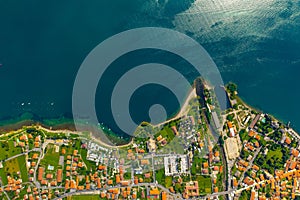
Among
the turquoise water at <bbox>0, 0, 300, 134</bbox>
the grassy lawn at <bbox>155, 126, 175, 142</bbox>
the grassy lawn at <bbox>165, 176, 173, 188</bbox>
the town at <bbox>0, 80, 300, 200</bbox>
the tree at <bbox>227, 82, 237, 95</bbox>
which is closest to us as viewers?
the town at <bbox>0, 80, 300, 200</bbox>

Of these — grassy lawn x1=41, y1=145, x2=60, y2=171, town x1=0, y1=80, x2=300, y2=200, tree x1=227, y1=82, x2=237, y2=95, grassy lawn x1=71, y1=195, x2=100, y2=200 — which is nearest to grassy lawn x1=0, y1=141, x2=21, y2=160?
town x1=0, y1=80, x2=300, y2=200

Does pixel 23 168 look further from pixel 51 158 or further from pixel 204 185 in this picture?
pixel 204 185

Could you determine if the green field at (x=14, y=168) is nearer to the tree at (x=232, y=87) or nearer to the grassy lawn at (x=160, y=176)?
the grassy lawn at (x=160, y=176)

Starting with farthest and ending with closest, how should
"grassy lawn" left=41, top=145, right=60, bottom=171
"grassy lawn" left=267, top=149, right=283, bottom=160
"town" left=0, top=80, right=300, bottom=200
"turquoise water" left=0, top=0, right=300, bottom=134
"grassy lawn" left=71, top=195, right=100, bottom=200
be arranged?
"grassy lawn" left=267, top=149, right=283, bottom=160, "turquoise water" left=0, top=0, right=300, bottom=134, "grassy lawn" left=41, top=145, right=60, bottom=171, "town" left=0, top=80, right=300, bottom=200, "grassy lawn" left=71, top=195, right=100, bottom=200

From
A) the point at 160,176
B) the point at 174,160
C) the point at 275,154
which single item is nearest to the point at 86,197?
the point at 160,176

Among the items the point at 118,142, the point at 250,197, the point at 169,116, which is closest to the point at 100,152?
the point at 118,142

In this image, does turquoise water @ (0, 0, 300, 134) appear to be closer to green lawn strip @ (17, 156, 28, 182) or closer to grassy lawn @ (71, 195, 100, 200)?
green lawn strip @ (17, 156, 28, 182)

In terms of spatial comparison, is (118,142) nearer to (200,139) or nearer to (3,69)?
(200,139)
